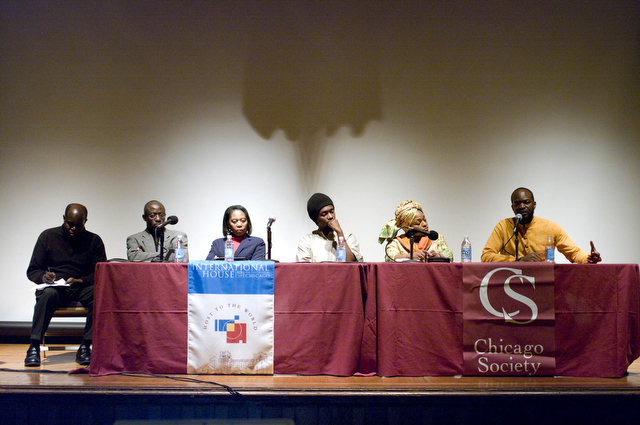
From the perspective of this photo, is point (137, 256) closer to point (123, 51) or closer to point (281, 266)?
point (281, 266)

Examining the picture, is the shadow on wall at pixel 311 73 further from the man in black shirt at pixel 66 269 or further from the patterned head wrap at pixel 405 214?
the man in black shirt at pixel 66 269

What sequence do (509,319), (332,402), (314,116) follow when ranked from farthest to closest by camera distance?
1. (314,116)
2. (509,319)
3. (332,402)

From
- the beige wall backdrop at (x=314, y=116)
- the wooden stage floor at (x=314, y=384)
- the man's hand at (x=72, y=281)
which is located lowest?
the wooden stage floor at (x=314, y=384)

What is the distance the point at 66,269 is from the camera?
3930mm

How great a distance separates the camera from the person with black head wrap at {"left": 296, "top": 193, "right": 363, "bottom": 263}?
3.90 metres

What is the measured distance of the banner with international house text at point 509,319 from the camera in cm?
299

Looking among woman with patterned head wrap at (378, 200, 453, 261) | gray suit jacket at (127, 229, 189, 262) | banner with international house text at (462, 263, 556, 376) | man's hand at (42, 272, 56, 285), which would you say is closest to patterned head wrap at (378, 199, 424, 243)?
woman with patterned head wrap at (378, 200, 453, 261)

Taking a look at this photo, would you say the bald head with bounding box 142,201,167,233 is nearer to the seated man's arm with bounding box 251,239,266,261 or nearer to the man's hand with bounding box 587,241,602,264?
the seated man's arm with bounding box 251,239,266,261

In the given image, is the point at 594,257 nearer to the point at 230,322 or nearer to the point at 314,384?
the point at 314,384

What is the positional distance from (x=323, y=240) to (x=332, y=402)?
4.97 ft

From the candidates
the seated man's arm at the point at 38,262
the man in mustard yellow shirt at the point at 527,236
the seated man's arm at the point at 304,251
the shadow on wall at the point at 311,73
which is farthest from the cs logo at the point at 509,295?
the seated man's arm at the point at 38,262

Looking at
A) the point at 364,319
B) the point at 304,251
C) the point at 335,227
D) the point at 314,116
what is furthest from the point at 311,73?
the point at 364,319

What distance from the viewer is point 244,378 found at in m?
2.98

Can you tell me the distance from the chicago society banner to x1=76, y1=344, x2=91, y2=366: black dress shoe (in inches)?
40.0
